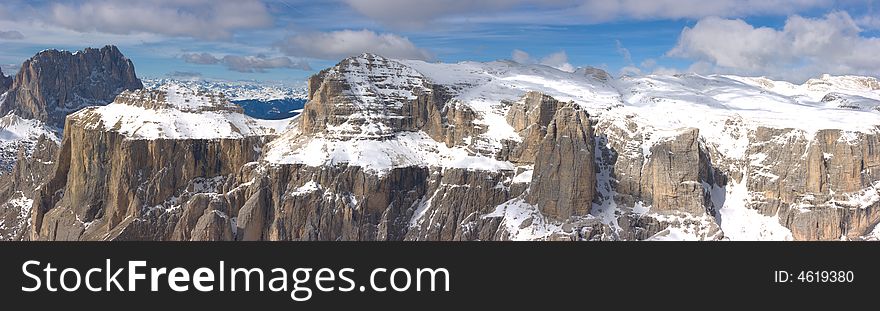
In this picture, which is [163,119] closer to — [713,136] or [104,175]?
[104,175]

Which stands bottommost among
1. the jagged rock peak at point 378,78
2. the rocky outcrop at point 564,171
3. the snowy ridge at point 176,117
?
the rocky outcrop at point 564,171

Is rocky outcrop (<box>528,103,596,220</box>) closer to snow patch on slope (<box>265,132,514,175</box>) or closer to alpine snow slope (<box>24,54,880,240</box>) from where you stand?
alpine snow slope (<box>24,54,880,240</box>)

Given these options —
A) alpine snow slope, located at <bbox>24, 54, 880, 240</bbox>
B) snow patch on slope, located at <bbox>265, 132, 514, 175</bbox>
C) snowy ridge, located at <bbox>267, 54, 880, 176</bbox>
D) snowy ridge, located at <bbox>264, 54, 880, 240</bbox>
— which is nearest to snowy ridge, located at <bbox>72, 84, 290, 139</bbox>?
alpine snow slope, located at <bbox>24, 54, 880, 240</bbox>

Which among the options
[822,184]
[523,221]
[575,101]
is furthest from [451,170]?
[822,184]

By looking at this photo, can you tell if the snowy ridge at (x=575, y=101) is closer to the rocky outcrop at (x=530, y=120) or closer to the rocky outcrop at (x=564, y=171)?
the rocky outcrop at (x=530, y=120)

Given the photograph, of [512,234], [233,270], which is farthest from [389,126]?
[233,270]

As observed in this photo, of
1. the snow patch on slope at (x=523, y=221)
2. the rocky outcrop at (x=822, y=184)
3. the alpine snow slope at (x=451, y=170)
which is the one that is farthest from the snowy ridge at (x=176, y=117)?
the rocky outcrop at (x=822, y=184)
